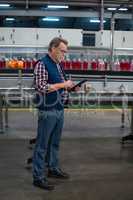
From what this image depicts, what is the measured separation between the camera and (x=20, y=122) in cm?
874

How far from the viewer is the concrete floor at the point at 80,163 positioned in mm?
4512

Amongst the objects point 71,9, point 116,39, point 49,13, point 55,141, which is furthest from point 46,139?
point 49,13

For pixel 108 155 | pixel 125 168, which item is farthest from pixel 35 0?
pixel 125 168

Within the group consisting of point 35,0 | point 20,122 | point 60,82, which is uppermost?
point 35,0

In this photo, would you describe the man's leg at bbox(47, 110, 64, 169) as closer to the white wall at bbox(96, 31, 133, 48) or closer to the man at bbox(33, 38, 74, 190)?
the man at bbox(33, 38, 74, 190)

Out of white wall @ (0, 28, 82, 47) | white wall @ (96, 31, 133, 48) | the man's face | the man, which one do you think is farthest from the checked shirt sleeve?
white wall @ (96, 31, 133, 48)

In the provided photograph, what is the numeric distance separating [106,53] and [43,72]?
4836 millimetres

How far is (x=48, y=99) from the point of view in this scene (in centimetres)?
438

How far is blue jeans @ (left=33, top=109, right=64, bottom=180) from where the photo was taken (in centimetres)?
443

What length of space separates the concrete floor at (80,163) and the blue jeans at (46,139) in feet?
0.79

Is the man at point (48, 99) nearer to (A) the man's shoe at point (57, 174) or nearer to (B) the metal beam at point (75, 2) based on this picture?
(A) the man's shoe at point (57, 174)

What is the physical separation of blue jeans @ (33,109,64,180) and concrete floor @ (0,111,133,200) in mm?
241

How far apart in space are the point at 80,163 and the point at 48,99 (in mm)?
1605

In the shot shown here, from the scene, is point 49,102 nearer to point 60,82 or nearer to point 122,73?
point 60,82
